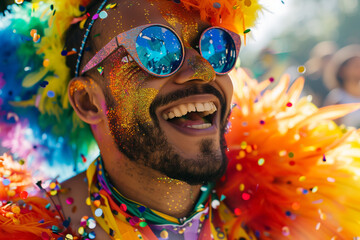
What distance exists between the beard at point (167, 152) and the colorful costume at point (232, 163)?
220 millimetres

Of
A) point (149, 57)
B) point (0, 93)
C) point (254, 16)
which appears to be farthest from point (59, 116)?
point (254, 16)

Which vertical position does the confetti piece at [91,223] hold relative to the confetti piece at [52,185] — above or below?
below

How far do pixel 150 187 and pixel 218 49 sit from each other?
75 cm

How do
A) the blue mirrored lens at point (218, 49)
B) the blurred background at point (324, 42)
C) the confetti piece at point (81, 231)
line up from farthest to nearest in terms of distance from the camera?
the blurred background at point (324, 42)
the blue mirrored lens at point (218, 49)
the confetti piece at point (81, 231)

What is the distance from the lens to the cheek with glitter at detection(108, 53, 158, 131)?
5.32ft

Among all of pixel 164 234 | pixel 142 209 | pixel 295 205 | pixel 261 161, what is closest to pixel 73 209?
pixel 142 209

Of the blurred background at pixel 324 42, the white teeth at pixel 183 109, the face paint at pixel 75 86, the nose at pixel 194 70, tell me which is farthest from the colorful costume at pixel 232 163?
the blurred background at pixel 324 42

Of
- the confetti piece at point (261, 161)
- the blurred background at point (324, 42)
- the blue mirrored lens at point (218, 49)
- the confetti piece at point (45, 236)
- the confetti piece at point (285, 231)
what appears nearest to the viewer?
the confetti piece at point (45, 236)

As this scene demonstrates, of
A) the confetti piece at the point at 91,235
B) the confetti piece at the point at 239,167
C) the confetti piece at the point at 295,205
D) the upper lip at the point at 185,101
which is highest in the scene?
the upper lip at the point at 185,101

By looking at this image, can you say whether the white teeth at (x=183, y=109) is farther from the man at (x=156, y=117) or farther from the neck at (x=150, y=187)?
the neck at (x=150, y=187)

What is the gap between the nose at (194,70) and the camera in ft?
5.25

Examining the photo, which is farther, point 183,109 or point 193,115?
point 193,115

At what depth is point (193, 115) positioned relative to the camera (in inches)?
69.9

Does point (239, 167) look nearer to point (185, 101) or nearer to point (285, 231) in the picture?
point (285, 231)
